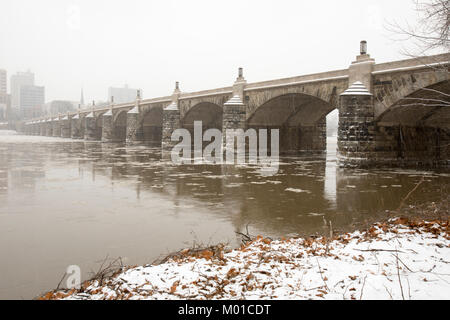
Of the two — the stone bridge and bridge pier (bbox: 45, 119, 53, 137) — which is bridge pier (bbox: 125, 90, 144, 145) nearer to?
the stone bridge

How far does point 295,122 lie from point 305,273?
30.0 metres

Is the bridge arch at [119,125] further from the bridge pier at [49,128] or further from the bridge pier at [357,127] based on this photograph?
the bridge pier at [357,127]

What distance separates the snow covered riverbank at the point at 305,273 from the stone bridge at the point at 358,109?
4.93m

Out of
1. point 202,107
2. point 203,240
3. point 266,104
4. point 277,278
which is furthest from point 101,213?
point 202,107

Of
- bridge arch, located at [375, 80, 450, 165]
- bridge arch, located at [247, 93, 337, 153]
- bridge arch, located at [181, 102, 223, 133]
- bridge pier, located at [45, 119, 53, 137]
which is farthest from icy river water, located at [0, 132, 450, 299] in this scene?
bridge pier, located at [45, 119, 53, 137]

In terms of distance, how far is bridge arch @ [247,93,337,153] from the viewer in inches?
1221

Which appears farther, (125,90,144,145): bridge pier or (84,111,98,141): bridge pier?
(84,111,98,141): bridge pier

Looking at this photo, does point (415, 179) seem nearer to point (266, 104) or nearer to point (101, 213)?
point (101, 213)

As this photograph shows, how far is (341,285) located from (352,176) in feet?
45.2

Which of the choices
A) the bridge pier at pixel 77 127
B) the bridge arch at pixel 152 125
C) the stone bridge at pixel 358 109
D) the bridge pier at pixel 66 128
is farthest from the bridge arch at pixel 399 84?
the bridge pier at pixel 66 128

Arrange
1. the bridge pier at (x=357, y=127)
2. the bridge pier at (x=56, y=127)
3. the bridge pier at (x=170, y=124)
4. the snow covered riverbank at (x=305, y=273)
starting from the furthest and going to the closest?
1. the bridge pier at (x=56, y=127)
2. the bridge pier at (x=170, y=124)
3. the bridge pier at (x=357, y=127)
4. the snow covered riverbank at (x=305, y=273)

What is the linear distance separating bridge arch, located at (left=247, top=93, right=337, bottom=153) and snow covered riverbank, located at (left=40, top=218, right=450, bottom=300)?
25.1 meters

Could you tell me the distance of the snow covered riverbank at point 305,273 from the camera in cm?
394

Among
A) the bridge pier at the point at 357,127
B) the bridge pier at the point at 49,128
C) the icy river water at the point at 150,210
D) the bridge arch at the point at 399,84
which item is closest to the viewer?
the icy river water at the point at 150,210
